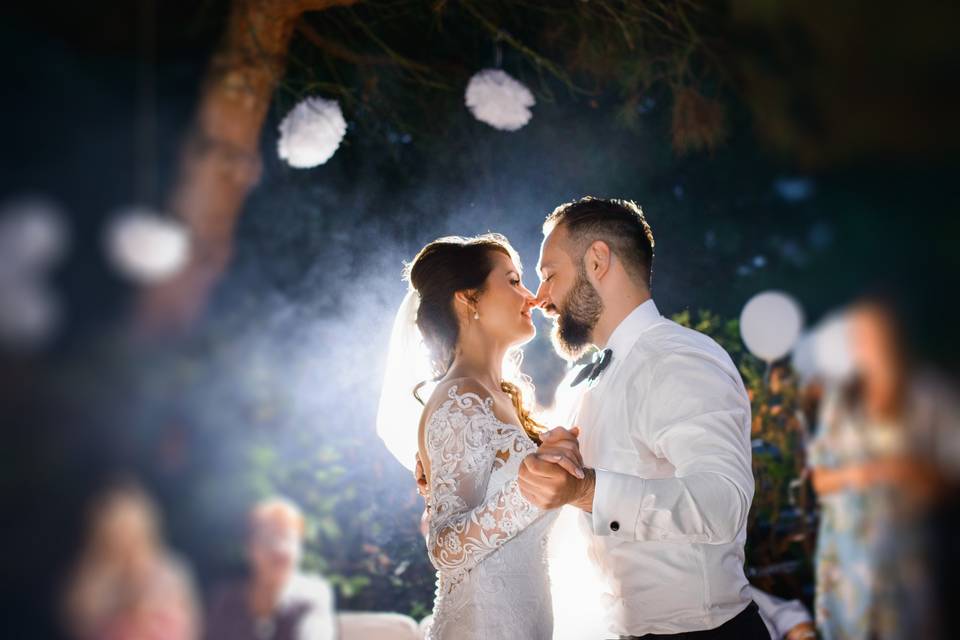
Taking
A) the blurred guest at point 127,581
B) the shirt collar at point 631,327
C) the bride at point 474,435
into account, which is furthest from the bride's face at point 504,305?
the blurred guest at point 127,581

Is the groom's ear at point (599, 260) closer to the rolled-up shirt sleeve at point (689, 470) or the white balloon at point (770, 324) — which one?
the rolled-up shirt sleeve at point (689, 470)

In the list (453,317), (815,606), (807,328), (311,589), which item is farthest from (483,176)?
(815,606)

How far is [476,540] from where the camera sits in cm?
202

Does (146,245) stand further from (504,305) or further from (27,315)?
(504,305)

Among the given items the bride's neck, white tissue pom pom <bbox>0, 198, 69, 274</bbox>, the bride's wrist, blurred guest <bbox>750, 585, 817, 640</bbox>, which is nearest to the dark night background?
white tissue pom pom <bbox>0, 198, 69, 274</bbox>

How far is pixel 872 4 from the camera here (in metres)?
3.01

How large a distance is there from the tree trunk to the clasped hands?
3.87ft

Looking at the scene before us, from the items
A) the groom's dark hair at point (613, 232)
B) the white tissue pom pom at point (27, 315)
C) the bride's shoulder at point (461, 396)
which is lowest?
the bride's shoulder at point (461, 396)

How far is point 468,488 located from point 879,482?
171 cm

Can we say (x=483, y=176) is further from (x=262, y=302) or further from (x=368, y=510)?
(x=368, y=510)

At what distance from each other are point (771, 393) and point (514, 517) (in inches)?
61.9

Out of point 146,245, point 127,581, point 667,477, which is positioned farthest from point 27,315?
point 667,477

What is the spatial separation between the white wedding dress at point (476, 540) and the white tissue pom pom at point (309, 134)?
1058mm

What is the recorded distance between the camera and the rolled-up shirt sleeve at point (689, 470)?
1.80 meters
